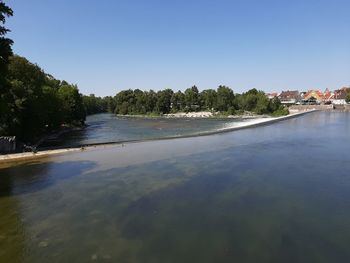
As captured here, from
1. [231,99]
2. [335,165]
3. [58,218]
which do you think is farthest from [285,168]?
[231,99]

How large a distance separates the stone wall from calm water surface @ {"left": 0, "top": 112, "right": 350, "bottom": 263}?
22.5ft

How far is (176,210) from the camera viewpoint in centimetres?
1530

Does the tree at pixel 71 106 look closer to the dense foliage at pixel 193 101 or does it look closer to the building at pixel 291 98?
the dense foliage at pixel 193 101

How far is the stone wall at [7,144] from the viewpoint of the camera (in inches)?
1232

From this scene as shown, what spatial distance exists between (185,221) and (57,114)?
48524mm

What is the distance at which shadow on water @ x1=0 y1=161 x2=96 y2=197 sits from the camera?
1938cm

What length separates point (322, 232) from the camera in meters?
12.8

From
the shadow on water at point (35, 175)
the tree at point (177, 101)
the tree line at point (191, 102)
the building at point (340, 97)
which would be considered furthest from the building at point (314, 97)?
the shadow on water at point (35, 175)

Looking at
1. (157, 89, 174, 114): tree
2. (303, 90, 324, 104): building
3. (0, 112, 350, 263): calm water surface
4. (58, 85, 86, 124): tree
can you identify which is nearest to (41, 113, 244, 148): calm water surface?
(58, 85, 86, 124): tree

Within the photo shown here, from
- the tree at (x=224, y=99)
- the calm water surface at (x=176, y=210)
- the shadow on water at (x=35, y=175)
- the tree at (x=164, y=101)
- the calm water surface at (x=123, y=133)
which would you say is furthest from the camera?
the tree at (x=164, y=101)

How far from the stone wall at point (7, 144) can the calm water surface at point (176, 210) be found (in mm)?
6847

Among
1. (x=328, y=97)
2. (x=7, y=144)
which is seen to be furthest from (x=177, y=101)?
(x=7, y=144)

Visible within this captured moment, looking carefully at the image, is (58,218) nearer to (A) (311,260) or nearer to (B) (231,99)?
(A) (311,260)

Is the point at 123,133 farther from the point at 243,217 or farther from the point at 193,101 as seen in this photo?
the point at 193,101
